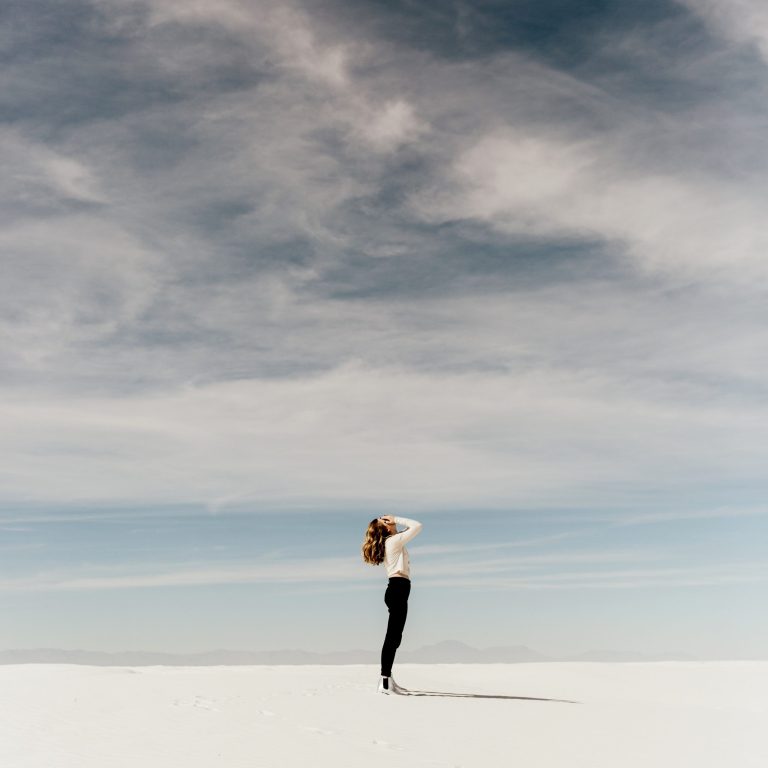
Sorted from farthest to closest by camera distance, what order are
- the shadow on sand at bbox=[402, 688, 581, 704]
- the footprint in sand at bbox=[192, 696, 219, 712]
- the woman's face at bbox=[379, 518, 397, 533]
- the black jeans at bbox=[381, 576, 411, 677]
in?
the shadow on sand at bbox=[402, 688, 581, 704], the woman's face at bbox=[379, 518, 397, 533], the black jeans at bbox=[381, 576, 411, 677], the footprint in sand at bbox=[192, 696, 219, 712]

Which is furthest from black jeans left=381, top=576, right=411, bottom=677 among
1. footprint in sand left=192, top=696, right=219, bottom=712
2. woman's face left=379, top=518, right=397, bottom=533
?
footprint in sand left=192, top=696, right=219, bottom=712

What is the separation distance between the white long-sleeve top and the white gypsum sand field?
209 cm

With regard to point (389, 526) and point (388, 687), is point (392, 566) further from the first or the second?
point (388, 687)

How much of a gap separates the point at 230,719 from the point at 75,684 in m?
4.82

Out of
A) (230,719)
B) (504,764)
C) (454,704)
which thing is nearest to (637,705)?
(454,704)

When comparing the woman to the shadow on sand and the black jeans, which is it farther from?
the shadow on sand

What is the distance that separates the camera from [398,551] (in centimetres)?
1491

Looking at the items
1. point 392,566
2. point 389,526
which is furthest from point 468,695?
point 389,526

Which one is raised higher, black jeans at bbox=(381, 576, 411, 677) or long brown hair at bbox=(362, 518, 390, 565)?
long brown hair at bbox=(362, 518, 390, 565)

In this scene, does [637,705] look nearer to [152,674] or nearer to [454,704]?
[454,704]

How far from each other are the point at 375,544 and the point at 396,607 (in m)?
1.10

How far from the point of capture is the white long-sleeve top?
48.9 ft

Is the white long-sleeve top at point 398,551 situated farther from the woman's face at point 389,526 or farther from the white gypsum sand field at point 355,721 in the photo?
the white gypsum sand field at point 355,721

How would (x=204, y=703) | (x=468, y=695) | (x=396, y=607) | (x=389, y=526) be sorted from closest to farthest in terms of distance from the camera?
(x=204, y=703), (x=396, y=607), (x=389, y=526), (x=468, y=695)
